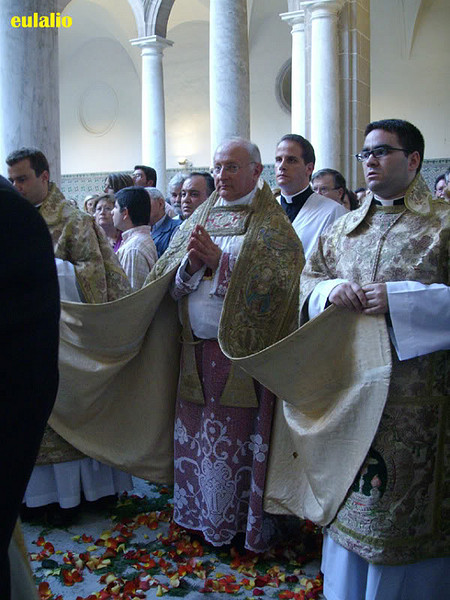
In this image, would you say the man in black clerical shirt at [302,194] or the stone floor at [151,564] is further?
the man in black clerical shirt at [302,194]

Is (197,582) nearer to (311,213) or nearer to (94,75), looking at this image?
(311,213)

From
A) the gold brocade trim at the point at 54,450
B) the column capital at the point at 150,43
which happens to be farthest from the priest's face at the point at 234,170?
the column capital at the point at 150,43

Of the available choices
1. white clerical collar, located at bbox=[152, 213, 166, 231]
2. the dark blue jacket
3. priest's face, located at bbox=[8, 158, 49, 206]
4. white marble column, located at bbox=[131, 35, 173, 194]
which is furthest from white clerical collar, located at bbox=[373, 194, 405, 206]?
white marble column, located at bbox=[131, 35, 173, 194]

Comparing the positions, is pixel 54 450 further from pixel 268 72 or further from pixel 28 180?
pixel 268 72

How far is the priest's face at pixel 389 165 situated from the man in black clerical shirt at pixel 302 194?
1559 millimetres

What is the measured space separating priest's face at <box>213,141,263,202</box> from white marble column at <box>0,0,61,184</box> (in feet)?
7.61

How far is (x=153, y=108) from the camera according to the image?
1547cm

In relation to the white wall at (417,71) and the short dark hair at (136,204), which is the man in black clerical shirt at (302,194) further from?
the white wall at (417,71)

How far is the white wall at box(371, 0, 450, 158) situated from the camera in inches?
656

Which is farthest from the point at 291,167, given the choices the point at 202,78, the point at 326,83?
the point at 202,78

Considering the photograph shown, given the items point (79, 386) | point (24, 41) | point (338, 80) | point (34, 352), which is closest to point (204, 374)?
point (79, 386)

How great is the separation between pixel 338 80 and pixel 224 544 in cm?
787

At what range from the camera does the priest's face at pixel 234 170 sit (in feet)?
11.9

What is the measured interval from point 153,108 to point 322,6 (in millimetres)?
6280
